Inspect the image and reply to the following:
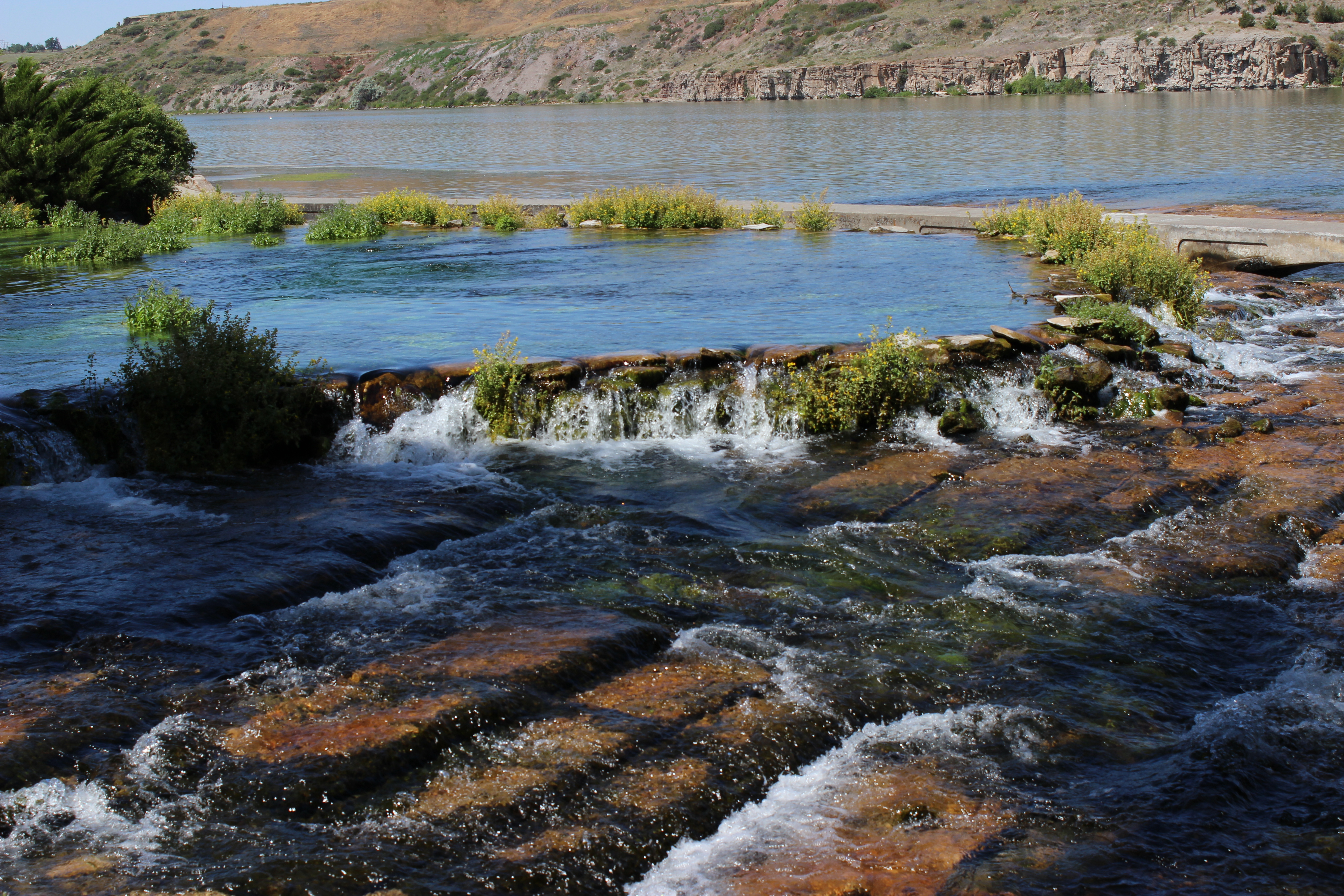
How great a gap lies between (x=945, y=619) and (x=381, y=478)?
5.97 metres

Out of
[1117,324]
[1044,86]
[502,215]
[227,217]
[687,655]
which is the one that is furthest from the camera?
[1044,86]

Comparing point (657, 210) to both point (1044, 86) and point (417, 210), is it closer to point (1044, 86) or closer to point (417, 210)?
point (417, 210)

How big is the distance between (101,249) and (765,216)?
1418 centimetres

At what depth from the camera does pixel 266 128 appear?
104250 millimetres

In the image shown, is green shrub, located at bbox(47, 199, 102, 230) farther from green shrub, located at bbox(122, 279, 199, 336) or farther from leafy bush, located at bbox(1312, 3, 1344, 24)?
leafy bush, located at bbox(1312, 3, 1344, 24)

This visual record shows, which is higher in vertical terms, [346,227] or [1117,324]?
[346,227]

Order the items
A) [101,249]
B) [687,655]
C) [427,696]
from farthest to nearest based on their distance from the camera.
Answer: [101,249], [687,655], [427,696]

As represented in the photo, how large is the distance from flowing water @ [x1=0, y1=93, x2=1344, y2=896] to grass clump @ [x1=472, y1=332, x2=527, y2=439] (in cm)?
17

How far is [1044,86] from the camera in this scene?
98.5 m

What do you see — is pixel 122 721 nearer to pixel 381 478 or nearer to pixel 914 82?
pixel 381 478

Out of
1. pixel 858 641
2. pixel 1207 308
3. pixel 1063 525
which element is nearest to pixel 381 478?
pixel 858 641

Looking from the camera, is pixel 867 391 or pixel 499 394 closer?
pixel 867 391

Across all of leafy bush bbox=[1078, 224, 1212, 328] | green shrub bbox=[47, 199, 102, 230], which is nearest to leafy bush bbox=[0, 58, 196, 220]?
green shrub bbox=[47, 199, 102, 230]

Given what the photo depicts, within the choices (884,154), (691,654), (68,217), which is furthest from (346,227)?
(884,154)
